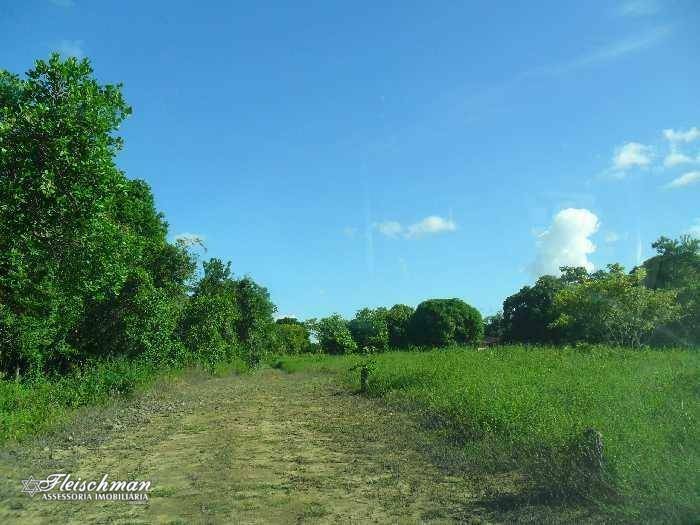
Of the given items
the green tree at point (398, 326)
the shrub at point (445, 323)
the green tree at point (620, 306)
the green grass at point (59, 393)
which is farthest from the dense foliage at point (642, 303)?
the green tree at point (398, 326)

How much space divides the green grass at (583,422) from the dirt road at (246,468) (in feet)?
3.16

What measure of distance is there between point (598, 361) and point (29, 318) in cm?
1476

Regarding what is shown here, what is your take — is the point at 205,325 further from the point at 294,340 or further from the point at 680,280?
the point at 294,340

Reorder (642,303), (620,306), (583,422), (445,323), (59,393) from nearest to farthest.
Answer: (583,422) < (59,393) < (642,303) < (620,306) < (445,323)

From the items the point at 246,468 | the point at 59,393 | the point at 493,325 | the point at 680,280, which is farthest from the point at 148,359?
the point at 493,325

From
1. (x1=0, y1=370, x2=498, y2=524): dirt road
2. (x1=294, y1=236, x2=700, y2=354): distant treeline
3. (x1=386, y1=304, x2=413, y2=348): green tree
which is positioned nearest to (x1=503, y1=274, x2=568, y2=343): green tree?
(x1=294, y1=236, x2=700, y2=354): distant treeline

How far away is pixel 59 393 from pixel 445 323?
45.2 metres

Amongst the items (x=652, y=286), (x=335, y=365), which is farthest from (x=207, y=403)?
(x=652, y=286)

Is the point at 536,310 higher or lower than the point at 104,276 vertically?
higher

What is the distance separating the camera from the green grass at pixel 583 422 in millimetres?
5605

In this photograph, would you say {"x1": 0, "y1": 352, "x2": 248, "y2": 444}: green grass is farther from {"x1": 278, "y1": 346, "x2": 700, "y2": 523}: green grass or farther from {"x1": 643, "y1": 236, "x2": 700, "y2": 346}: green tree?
{"x1": 643, "y1": 236, "x2": 700, "y2": 346}: green tree

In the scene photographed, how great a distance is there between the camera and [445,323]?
54812 mm

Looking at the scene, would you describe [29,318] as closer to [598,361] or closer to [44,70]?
[44,70]

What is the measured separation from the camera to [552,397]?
9.62 m
